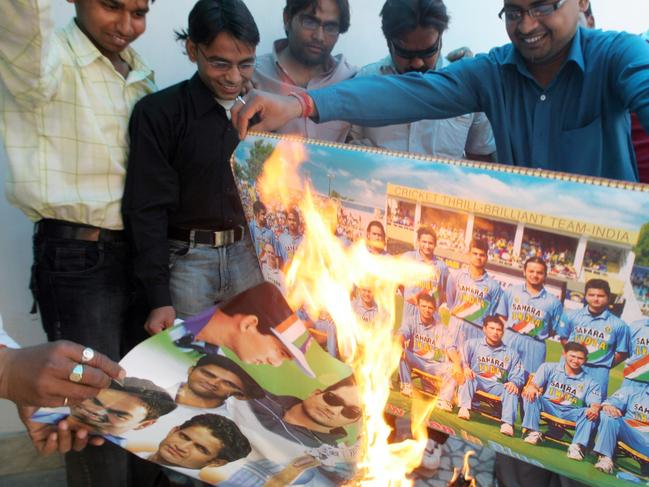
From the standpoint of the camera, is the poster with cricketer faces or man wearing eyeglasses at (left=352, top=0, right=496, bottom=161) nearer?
the poster with cricketer faces

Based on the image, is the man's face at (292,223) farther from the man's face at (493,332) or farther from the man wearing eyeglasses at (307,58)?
the man wearing eyeglasses at (307,58)

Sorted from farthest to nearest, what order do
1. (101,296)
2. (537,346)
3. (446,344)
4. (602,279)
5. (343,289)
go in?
(101,296) → (343,289) → (446,344) → (537,346) → (602,279)

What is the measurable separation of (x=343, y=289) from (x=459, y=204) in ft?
1.16

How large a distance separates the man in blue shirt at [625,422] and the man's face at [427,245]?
41cm

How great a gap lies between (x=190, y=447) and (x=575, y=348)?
0.84 m

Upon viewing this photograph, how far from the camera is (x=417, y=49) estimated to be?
6.26 feet

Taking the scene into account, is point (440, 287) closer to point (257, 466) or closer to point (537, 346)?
point (537, 346)

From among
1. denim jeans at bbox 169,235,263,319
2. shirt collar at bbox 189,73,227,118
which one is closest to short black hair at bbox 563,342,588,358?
denim jeans at bbox 169,235,263,319

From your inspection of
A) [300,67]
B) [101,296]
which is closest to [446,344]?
[101,296]

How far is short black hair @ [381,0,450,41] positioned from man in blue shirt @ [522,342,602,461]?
1.38 metres

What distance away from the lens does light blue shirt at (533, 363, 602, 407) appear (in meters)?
0.92

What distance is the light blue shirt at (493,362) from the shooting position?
0.98 meters

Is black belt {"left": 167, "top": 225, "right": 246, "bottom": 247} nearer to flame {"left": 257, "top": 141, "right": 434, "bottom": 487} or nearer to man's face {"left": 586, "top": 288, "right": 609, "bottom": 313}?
flame {"left": 257, "top": 141, "right": 434, "bottom": 487}

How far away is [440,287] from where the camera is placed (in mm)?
1014
